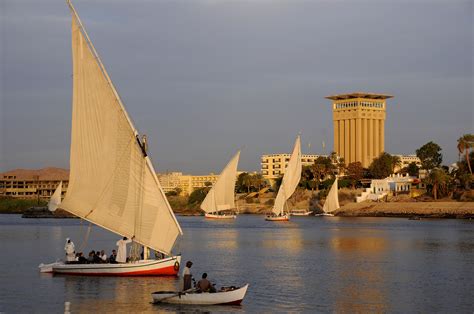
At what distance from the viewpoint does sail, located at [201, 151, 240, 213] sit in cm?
13225

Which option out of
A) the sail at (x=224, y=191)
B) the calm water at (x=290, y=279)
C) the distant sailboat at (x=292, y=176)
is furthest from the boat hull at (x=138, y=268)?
the sail at (x=224, y=191)

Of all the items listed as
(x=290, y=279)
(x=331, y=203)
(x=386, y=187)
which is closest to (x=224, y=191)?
(x=331, y=203)

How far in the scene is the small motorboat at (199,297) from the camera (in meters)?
33.2

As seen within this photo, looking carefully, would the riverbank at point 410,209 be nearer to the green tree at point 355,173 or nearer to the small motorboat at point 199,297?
the green tree at point 355,173

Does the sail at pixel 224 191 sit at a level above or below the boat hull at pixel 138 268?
above

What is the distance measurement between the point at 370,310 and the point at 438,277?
46.3 feet

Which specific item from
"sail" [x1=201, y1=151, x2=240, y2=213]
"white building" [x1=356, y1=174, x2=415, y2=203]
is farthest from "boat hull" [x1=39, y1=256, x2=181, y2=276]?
"white building" [x1=356, y1=174, x2=415, y2=203]

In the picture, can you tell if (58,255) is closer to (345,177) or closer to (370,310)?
(370,310)

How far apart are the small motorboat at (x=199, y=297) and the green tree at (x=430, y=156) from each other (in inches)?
5662

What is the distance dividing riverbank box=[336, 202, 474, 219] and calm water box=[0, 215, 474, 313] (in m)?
71.6

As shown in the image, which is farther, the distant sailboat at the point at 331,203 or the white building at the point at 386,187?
the white building at the point at 386,187

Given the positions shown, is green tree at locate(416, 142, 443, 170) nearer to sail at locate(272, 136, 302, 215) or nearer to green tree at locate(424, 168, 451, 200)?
green tree at locate(424, 168, 451, 200)

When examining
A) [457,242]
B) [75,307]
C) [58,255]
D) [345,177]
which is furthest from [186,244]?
[345,177]

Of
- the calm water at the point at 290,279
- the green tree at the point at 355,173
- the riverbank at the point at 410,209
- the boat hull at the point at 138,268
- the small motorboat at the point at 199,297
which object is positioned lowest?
the calm water at the point at 290,279
